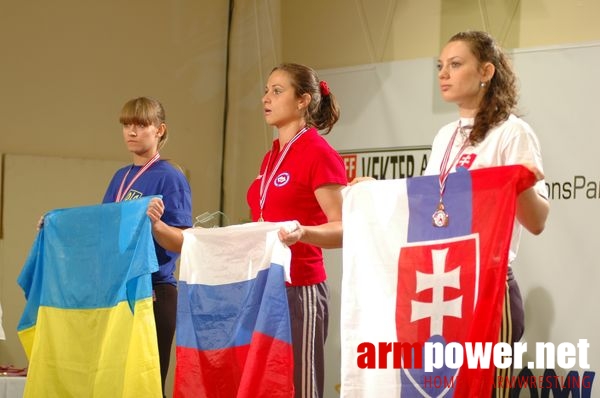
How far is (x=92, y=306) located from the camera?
10.3 feet

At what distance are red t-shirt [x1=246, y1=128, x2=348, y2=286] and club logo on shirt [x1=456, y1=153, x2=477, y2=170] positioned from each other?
0.46 m

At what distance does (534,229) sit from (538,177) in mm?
159

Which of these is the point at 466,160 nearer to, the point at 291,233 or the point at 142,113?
the point at 291,233

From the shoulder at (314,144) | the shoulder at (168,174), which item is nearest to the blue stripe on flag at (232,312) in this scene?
the shoulder at (314,144)

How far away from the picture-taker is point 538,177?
211cm

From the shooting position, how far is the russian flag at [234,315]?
8.36ft

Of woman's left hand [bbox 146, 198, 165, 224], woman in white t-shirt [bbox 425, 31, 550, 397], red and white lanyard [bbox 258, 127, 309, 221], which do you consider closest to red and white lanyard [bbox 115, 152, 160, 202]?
woman's left hand [bbox 146, 198, 165, 224]

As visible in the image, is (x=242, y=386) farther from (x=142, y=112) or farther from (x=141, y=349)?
(x=142, y=112)

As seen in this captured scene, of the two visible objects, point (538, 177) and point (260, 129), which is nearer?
point (538, 177)

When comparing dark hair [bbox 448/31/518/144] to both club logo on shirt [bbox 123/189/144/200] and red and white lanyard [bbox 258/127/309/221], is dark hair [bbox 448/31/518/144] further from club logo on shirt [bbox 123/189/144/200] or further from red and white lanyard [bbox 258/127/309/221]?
club logo on shirt [bbox 123/189/144/200]

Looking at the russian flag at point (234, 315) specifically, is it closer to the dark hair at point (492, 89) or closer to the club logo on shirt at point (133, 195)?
the club logo on shirt at point (133, 195)

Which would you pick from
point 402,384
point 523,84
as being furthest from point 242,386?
point 523,84

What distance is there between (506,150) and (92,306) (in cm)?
161

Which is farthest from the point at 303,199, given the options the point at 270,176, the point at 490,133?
the point at 490,133
